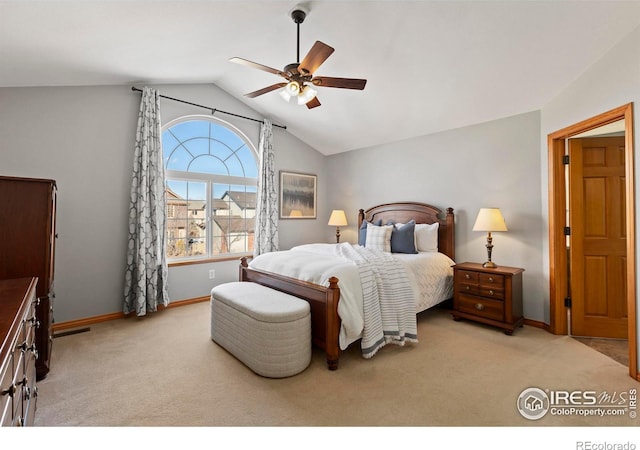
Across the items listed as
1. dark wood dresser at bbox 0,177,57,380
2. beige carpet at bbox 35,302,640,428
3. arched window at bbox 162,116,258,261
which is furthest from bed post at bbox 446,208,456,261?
dark wood dresser at bbox 0,177,57,380

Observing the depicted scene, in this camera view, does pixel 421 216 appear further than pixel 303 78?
Yes

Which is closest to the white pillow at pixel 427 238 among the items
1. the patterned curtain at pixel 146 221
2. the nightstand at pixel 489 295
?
the nightstand at pixel 489 295

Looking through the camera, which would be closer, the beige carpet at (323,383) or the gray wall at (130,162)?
the beige carpet at (323,383)

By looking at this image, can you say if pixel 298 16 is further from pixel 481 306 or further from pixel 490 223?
pixel 481 306

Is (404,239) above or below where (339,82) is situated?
below

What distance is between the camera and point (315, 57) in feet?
7.04

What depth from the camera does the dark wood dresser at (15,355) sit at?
0.98 metres

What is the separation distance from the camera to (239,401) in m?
1.88

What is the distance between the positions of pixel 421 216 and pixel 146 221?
3.65m

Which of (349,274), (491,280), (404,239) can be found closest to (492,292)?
(491,280)

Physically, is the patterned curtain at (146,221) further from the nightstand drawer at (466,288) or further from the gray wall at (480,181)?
the nightstand drawer at (466,288)

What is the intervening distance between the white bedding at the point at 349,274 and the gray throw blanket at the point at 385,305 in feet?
0.27

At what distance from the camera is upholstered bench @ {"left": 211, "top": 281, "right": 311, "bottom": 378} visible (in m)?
2.15

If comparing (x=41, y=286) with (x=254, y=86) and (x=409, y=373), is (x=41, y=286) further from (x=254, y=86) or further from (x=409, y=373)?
(x=254, y=86)
